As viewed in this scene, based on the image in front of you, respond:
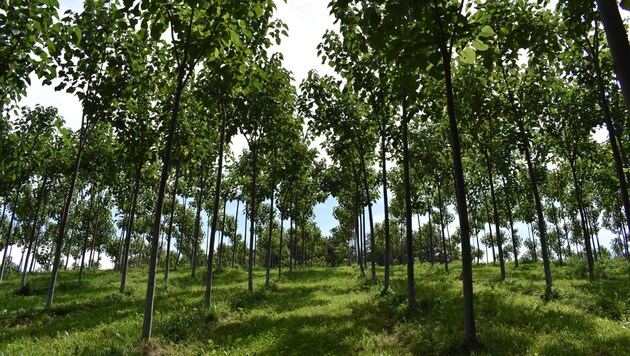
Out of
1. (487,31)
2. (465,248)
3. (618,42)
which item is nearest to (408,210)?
(465,248)

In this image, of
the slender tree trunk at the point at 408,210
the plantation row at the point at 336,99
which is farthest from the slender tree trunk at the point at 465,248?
the slender tree trunk at the point at 408,210

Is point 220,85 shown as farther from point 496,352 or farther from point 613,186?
point 613,186

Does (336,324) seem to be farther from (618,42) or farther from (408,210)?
(618,42)

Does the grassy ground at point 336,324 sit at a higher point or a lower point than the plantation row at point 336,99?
lower

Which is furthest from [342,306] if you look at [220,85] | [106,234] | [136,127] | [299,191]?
[106,234]

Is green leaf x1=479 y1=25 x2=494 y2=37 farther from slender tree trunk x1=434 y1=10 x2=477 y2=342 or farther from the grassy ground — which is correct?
the grassy ground

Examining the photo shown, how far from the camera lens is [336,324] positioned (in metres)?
10.7

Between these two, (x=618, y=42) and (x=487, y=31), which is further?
(x=487, y=31)

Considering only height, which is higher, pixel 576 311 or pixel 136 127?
pixel 136 127

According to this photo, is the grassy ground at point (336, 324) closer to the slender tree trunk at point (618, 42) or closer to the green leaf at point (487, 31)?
the green leaf at point (487, 31)

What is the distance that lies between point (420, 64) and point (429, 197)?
31.8 m

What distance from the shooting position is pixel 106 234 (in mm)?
58500

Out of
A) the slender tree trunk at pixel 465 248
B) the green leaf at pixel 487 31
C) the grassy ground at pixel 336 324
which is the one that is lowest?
the grassy ground at pixel 336 324

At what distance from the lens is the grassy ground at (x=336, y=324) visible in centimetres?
821
